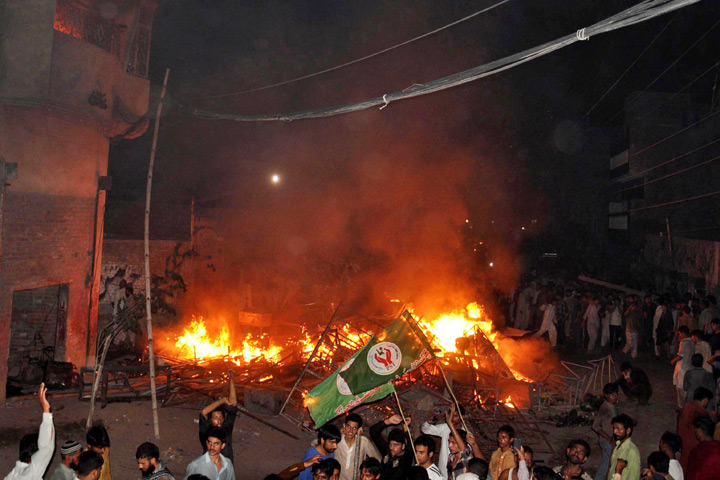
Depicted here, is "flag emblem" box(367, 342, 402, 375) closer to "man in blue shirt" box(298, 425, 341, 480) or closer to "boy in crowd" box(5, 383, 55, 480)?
"man in blue shirt" box(298, 425, 341, 480)

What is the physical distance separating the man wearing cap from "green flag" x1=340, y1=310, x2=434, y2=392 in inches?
98.7

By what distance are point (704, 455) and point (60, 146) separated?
11.1 m

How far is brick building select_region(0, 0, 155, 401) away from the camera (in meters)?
8.66

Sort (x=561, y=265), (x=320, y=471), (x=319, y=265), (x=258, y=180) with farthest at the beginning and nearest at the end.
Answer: (x=561, y=265)
(x=258, y=180)
(x=319, y=265)
(x=320, y=471)

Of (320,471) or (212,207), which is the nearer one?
(320,471)

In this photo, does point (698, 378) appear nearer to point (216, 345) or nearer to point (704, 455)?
point (704, 455)

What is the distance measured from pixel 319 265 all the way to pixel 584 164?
2283 centimetres

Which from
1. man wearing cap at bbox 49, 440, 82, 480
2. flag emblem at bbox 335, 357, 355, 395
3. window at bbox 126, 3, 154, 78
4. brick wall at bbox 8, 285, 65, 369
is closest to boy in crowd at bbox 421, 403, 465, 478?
flag emblem at bbox 335, 357, 355, 395

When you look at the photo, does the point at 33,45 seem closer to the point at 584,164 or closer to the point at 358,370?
the point at 358,370

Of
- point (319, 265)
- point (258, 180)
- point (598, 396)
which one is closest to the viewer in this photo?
point (598, 396)

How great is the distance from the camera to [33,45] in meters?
8.75

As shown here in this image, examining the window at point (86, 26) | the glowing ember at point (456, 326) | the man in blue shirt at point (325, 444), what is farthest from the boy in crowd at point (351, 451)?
the window at point (86, 26)

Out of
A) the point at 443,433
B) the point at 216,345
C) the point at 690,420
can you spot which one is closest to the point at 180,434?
the point at 443,433

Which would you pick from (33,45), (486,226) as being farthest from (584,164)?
(33,45)
